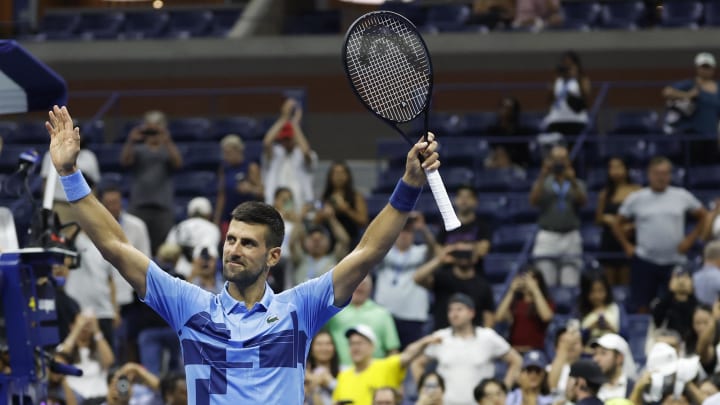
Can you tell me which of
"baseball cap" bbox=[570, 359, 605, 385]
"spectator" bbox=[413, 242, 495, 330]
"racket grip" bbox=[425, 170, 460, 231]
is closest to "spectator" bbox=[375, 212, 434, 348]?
"spectator" bbox=[413, 242, 495, 330]

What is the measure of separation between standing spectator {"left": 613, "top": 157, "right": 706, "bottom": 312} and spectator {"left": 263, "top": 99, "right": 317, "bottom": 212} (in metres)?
2.94

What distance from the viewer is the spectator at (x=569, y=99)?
15.2 meters

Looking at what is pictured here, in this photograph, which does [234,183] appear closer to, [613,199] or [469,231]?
[469,231]

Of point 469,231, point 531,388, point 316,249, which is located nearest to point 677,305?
point 531,388

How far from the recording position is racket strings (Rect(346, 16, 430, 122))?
20.2 feet

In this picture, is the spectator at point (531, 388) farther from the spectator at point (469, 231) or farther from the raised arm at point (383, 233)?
the raised arm at point (383, 233)

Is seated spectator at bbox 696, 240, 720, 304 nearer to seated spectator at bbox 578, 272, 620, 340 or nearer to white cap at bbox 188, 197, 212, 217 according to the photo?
seated spectator at bbox 578, 272, 620, 340

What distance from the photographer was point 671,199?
13477 mm

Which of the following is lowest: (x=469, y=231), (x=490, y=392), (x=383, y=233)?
(x=490, y=392)

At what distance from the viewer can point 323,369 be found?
1124 centimetres

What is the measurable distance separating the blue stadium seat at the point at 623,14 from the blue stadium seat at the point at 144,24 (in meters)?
5.27

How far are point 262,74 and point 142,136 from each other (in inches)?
164

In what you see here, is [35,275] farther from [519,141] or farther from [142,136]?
[519,141]

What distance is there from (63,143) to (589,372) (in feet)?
15.0
